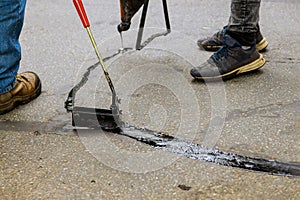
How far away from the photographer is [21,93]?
2.48 m

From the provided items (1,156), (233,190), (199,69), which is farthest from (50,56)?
(233,190)

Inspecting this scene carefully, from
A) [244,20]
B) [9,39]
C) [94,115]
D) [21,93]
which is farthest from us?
[244,20]

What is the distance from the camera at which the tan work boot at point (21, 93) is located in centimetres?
240

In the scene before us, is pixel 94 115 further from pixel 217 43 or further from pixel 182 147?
pixel 217 43

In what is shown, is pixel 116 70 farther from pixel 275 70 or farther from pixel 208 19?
pixel 208 19

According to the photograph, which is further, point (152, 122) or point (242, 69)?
point (242, 69)

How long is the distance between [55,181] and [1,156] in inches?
13.1

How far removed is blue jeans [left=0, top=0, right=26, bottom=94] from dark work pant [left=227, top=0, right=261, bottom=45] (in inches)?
43.9

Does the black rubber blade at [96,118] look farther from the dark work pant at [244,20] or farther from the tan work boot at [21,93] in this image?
the dark work pant at [244,20]

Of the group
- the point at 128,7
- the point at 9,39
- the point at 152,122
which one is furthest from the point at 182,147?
the point at 128,7

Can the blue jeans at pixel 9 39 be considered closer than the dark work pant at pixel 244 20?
Yes

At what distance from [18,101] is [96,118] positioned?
510mm

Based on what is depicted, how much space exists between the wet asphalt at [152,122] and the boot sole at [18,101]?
0.03 meters

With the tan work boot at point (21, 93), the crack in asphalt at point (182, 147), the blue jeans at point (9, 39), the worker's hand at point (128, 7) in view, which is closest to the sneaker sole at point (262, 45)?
the worker's hand at point (128, 7)
